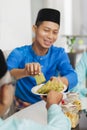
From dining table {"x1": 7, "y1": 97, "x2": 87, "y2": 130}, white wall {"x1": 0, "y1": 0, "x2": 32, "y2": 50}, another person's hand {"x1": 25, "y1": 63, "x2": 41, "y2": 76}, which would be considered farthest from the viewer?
white wall {"x1": 0, "y1": 0, "x2": 32, "y2": 50}

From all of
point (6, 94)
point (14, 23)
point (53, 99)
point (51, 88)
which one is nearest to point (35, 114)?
point (51, 88)

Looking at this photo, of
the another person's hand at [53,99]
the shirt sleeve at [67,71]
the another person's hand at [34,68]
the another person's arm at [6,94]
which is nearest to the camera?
the another person's arm at [6,94]

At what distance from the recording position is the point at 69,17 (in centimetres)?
408

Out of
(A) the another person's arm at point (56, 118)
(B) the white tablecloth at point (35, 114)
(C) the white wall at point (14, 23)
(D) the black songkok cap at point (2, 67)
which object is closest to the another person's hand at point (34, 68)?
(B) the white tablecloth at point (35, 114)

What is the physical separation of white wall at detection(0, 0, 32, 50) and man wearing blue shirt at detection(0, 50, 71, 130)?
144 centimetres

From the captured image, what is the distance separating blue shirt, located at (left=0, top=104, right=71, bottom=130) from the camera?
89 centimetres

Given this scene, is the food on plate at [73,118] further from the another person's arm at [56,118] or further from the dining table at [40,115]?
the another person's arm at [56,118]

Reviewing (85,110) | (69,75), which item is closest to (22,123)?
(85,110)

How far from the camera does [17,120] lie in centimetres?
92

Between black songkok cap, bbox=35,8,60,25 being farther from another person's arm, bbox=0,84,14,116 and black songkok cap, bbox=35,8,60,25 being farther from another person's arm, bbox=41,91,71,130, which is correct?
another person's arm, bbox=0,84,14,116

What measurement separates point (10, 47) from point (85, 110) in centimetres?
132

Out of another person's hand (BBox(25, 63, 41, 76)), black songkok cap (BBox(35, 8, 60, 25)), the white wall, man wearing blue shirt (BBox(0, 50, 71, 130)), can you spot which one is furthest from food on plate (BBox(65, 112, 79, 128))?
the white wall

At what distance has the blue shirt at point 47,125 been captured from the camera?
2.92 feet

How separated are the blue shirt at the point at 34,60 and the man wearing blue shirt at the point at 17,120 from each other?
2.09ft
